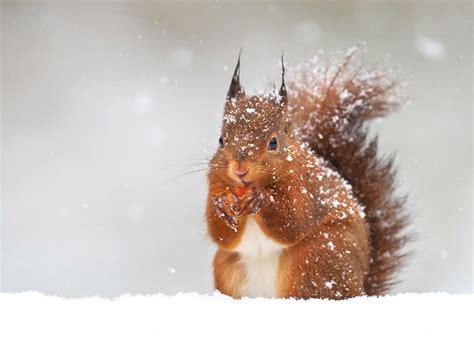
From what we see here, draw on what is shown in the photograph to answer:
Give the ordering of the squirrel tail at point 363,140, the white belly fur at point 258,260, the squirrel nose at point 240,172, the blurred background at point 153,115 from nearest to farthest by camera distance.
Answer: the squirrel nose at point 240,172 < the white belly fur at point 258,260 < the squirrel tail at point 363,140 < the blurred background at point 153,115

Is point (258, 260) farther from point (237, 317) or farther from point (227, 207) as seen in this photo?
point (237, 317)

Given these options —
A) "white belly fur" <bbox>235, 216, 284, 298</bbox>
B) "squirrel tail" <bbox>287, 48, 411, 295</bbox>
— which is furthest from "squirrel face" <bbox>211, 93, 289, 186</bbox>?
"squirrel tail" <bbox>287, 48, 411, 295</bbox>

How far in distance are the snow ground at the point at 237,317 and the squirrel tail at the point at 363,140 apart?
104 cm

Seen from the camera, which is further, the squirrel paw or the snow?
the snow

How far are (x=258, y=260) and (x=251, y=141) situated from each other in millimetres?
412

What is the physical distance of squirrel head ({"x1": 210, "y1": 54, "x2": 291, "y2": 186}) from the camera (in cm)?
256

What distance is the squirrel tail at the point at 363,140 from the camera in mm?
3213

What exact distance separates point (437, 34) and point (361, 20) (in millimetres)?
676

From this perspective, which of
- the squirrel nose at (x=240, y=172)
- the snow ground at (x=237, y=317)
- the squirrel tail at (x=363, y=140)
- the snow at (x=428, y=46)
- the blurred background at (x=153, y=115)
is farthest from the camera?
the snow at (x=428, y=46)

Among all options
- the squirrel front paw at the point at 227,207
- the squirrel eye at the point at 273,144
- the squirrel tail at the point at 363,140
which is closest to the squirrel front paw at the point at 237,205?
the squirrel front paw at the point at 227,207

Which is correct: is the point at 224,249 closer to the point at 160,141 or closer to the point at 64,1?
the point at 160,141

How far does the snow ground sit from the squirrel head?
524mm

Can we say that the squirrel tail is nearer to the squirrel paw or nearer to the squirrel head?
the squirrel head

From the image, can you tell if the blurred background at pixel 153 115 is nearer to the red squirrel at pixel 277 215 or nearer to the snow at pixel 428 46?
the snow at pixel 428 46
